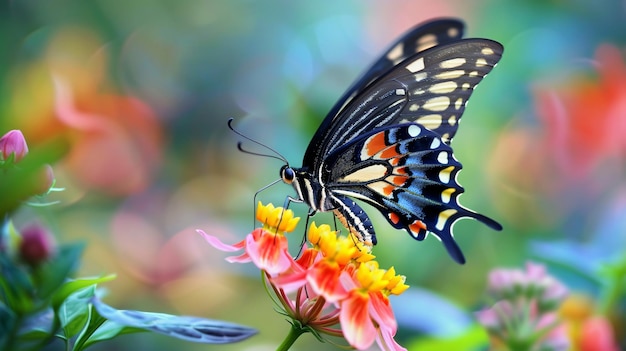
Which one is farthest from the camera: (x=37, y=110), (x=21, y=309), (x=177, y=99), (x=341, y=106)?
(x=177, y=99)

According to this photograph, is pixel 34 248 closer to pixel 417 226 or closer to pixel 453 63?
pixel 417 226

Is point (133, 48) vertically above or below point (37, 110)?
above

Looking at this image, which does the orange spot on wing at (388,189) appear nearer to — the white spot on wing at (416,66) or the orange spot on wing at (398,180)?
the orange spot on wing at (398,180)

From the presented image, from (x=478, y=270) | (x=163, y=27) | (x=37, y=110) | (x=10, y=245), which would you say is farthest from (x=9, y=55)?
(x=10, y=245)

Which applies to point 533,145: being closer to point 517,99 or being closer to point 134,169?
point 517,99

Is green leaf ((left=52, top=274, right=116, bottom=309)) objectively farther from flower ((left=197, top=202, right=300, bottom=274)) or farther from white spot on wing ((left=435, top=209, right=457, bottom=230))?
white spot on wing ((left=435, top=209, right=457, bottom=230))

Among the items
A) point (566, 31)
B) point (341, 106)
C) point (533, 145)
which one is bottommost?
point (341, 106)

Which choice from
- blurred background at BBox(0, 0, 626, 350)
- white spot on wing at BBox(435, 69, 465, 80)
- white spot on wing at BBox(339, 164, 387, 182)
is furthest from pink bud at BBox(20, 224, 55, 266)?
blurred background at BBox(0, 0, 626, 350)
